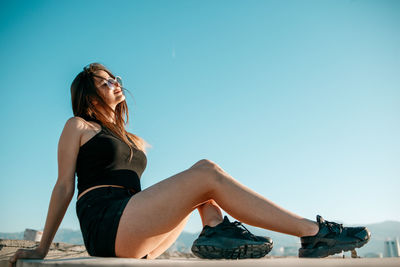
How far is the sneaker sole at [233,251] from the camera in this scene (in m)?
1.92

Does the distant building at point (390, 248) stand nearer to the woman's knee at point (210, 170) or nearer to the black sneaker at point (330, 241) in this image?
the black sneaker at point (330, 241)

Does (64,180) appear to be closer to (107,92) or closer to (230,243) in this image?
(107,92)

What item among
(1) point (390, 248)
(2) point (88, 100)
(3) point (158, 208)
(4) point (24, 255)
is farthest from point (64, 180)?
(1) point (390, 248)

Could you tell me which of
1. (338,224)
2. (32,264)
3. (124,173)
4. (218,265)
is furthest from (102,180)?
(338,224)

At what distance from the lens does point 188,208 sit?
2.15 metres

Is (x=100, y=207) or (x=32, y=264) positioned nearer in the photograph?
(x=32, y=264)

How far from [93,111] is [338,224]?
2321mm

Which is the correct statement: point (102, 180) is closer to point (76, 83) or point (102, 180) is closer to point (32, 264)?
point (32, 264)

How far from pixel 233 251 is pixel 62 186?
134 centimetres

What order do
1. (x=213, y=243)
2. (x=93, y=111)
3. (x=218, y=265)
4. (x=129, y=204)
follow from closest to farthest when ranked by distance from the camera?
(x=218, y=265) < (x=213, y=243) < (x=129, y=204) < (x=93, y=111)

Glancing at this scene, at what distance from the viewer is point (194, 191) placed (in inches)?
82.1

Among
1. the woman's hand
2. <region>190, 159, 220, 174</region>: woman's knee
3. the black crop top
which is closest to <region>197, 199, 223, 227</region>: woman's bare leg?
<region>190, 159, 220, 174</region>: woman's knee

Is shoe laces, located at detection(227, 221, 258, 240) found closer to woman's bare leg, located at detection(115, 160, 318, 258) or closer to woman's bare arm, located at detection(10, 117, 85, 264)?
woman's bare leg, located at detection(115, 160, 318, 258)

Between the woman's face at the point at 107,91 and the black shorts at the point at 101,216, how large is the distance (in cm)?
110
